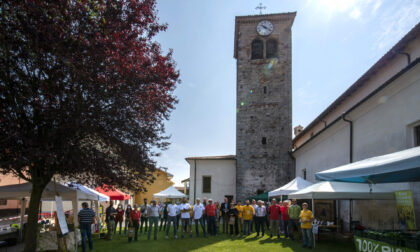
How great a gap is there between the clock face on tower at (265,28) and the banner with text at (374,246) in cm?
2431

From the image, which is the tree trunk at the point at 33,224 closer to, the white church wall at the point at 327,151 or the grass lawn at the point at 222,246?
the grass lawn at the point at 222,246

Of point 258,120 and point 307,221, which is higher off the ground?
point 258,120

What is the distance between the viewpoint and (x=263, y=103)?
2797 cm

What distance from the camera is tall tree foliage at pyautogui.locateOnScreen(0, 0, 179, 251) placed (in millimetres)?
7633

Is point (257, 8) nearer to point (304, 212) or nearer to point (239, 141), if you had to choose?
point (239, 141)

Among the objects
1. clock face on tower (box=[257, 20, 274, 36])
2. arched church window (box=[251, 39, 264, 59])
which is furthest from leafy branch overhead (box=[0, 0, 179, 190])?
clock face on tower (box=[257, 20, 274, 36])

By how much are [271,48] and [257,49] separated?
1.26m

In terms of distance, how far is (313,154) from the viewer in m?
19.2

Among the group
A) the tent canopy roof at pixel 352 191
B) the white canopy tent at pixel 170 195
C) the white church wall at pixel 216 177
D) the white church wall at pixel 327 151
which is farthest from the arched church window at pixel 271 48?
the tent canopy roof at pixel 352 191

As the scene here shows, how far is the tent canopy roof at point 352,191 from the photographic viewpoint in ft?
31.8

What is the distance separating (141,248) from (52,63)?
6.33 meters

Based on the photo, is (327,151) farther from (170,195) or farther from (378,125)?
(170,195)

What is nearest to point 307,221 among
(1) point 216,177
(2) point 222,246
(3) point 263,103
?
(2) point 222,246

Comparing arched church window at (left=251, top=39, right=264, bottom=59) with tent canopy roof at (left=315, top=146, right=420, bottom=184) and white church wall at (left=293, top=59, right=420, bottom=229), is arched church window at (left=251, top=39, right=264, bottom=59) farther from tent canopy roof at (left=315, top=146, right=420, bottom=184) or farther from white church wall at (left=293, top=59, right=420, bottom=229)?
tent canopy roof at (left=315, top=146, right=420, bottom=184)
